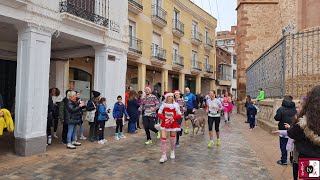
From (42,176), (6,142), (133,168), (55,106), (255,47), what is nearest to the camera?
(42,176)

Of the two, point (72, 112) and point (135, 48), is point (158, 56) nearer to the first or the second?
point (135, 48)

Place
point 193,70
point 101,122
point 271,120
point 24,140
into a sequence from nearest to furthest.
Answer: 1. point 24,140
2. point 101,122
3. point 271,120
4. point 193,70

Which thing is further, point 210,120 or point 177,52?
point 177,52

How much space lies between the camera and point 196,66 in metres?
30.0

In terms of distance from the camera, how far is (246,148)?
869cm

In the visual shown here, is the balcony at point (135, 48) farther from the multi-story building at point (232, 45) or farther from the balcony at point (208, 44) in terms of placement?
the multi-story building at point (232, 45)

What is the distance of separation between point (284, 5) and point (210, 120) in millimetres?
16396

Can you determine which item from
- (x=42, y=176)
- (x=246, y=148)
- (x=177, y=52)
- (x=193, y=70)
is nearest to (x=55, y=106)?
(x=42, y=176)

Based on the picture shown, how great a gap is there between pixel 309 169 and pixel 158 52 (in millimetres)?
20147

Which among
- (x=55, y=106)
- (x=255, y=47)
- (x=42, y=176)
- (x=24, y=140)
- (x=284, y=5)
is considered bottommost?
(x=42, y=176)

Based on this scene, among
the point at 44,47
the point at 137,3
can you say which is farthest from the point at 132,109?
the point at 137,3

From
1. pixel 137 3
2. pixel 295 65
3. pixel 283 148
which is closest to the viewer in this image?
pixel 283 148

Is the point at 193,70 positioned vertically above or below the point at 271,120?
above

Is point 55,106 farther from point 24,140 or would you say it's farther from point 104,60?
point 24,140
